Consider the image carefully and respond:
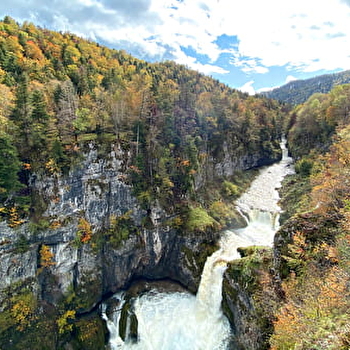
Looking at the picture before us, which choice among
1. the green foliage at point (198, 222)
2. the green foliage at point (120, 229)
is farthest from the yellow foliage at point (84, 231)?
the green foliage at point (198, 222)

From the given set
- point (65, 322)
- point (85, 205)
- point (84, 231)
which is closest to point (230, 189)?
point (85, 205)

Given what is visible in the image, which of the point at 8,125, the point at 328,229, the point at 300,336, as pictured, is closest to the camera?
the point at 300,336

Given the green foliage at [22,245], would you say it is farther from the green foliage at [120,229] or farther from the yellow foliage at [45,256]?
the green foliage at [120,229]

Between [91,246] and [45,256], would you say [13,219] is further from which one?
[91,246]

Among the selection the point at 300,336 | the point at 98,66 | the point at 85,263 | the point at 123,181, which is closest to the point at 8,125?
the point at 123,181

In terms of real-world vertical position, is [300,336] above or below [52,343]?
above

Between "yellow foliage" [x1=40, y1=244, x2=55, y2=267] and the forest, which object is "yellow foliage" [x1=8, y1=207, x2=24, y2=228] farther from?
"yellow foliage" [x1=40, y1=244, x2=55, y2=267]

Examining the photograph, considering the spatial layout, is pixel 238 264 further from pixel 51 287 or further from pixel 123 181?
pixel 51 287

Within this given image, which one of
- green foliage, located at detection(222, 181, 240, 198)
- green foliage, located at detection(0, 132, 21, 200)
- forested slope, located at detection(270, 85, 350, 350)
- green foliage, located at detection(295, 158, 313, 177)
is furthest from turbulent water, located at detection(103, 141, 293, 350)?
green foliage, located at detection(295, 158, 313, 177)
